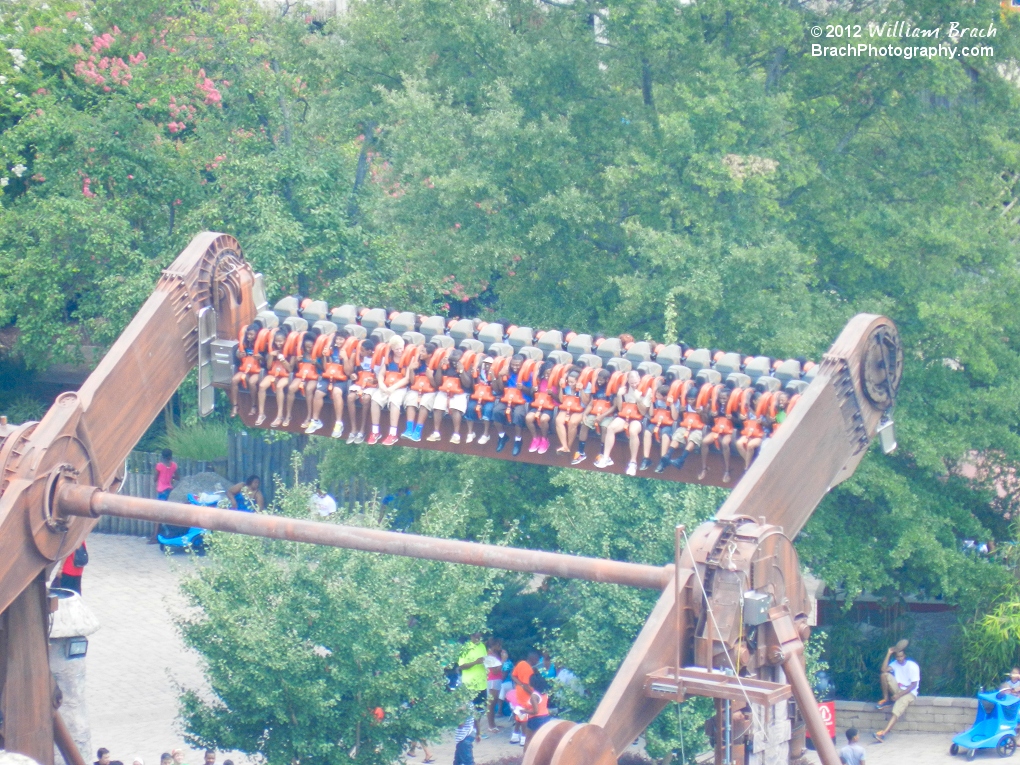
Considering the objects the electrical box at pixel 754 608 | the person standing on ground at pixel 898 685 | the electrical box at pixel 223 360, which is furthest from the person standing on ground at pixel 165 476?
the electrical box at pixel 754 608

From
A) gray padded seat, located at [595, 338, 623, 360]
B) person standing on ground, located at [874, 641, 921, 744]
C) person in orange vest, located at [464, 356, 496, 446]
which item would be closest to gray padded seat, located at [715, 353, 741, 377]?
gray padded seat, located at [595, 338, 623, 360]

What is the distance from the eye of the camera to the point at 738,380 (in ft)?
36.3

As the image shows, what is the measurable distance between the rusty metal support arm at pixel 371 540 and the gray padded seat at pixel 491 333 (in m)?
3.31

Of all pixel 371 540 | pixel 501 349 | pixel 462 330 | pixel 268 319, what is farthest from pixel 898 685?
pixel 371 540

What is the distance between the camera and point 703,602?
8.55m

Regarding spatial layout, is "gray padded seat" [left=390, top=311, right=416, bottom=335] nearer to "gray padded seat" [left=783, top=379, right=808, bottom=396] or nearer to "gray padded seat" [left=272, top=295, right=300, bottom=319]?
"gray padded seat" [left=272, top=295, right=300, bottom=319]

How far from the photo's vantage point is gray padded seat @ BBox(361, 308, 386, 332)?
12.7m

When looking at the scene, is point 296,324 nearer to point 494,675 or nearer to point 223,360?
point 223,360

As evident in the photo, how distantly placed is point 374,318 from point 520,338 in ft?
4.88

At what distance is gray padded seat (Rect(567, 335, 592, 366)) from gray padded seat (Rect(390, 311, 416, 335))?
1574mm

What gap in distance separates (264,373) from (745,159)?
795 centimetres

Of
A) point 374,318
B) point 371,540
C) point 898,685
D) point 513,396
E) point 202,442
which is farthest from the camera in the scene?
point 202,442

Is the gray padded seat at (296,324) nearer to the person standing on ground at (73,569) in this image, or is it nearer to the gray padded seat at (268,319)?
the gray padded seat at (268,319)

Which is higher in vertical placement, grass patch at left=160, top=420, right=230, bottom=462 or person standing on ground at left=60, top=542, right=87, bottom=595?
grass patch at left=160, top=420, right=230, bottom=462
